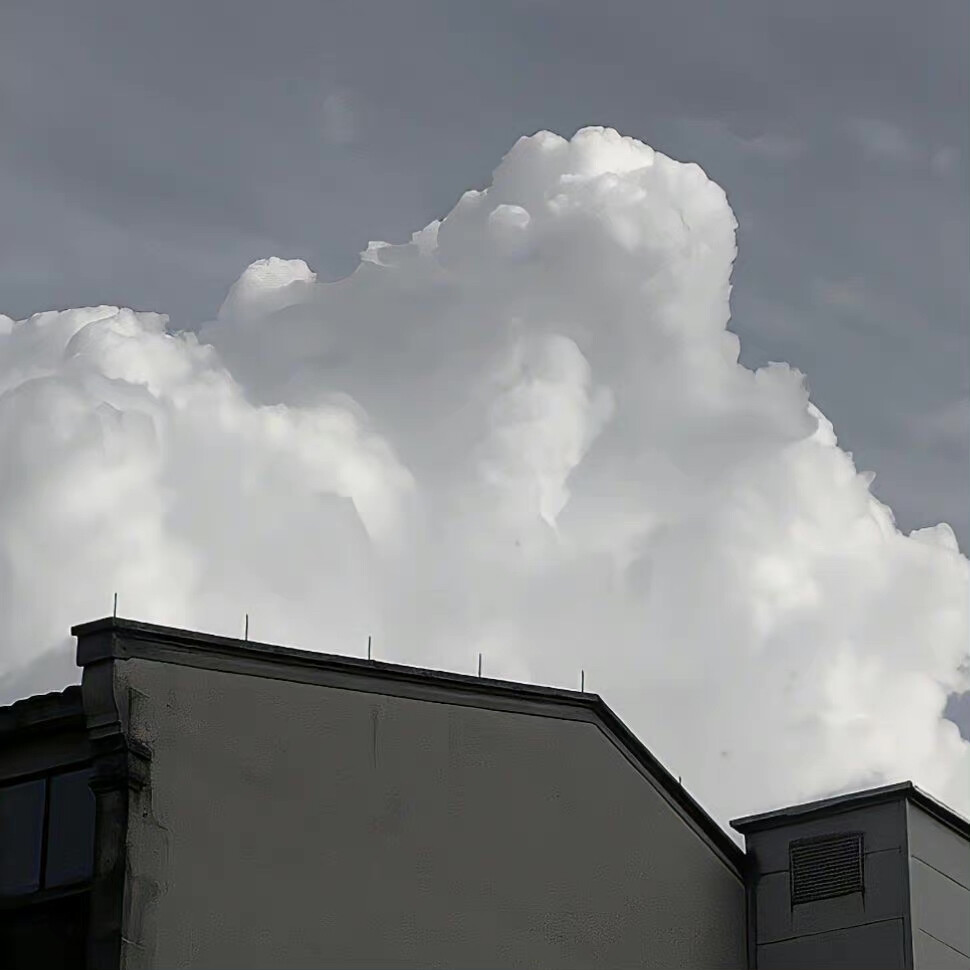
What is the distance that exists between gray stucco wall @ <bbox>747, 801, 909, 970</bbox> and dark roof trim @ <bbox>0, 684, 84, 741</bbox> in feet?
37.3

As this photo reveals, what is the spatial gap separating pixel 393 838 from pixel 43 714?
4.84 m

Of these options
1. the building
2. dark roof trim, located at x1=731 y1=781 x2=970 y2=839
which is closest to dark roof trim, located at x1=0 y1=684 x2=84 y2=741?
the building

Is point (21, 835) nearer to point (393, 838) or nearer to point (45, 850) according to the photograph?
point (45, 850)

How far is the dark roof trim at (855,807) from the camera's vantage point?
30.7 meters

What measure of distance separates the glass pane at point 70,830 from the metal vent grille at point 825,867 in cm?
1125

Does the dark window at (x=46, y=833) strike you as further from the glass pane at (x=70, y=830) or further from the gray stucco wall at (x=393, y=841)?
the gray stucco wall at (x=393, y=841)

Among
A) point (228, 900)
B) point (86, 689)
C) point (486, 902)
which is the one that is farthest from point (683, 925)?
point (86, 689)

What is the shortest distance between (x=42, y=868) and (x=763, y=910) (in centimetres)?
1141

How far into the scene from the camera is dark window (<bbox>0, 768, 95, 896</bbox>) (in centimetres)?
2589

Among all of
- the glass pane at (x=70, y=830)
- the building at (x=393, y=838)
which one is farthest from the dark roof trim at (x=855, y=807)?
the glass pane at (x=70, y=830)

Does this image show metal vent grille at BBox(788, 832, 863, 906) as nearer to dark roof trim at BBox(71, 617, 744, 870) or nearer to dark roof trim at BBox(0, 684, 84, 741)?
dark roof trim at BBox(71, 617, 744, 870)

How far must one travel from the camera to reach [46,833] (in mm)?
26375

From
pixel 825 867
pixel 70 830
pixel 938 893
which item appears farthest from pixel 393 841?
pixel 938 893

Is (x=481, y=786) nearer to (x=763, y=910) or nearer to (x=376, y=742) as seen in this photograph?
(x=376, y=742)
